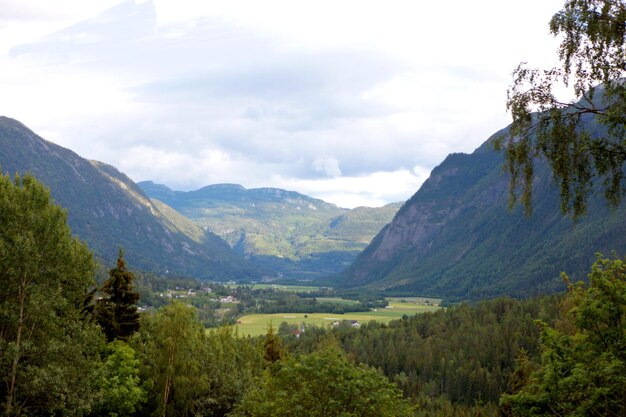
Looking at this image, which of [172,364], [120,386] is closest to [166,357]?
[172,364]

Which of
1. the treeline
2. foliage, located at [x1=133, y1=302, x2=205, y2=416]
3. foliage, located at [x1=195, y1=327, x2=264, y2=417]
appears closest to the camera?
foliage, located at [x1=133, y1=302, x2=205, y2=416]

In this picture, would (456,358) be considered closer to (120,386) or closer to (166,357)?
(166,357)

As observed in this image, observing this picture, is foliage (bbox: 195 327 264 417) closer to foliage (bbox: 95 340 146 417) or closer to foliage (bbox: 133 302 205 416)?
foliage (bbox: 133 302 205 416)

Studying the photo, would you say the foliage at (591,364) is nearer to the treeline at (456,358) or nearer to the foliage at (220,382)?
the foliage at (220,382)

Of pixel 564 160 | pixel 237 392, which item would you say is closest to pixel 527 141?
pixel 564 160

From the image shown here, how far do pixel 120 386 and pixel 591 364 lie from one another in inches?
1603

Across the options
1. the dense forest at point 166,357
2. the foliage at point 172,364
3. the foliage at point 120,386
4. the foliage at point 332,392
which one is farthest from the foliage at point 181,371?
the foliage at point 332,392

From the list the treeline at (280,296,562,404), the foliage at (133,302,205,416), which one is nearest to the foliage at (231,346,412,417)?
the foliage at (133,302,205,416)

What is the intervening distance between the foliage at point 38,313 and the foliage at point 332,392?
15.7 meters

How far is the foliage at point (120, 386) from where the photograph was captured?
4834 centimetres

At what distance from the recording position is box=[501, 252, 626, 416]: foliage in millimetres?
21469

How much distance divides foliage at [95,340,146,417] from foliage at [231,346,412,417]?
20108 mm

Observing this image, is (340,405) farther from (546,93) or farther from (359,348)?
(359,348)

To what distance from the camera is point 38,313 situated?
3909 cm
